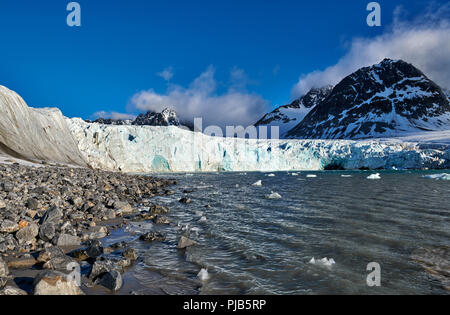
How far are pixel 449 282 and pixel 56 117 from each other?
34.6 m

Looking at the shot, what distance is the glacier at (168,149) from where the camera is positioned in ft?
76.1

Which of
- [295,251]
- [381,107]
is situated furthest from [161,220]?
[381,107]

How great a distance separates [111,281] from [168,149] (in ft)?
138

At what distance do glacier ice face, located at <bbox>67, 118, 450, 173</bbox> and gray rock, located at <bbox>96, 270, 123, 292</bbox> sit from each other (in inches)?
1412

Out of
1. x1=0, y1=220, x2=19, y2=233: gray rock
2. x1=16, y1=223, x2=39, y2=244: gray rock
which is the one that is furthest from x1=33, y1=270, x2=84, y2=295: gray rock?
x1=0, y1=220, x2=19, y2=233: gray rock

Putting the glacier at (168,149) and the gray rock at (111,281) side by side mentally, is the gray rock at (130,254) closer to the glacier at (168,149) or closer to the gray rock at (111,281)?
the gray rock at (111,281)

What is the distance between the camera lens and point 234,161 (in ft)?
168

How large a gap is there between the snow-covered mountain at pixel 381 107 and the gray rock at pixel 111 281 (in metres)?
118

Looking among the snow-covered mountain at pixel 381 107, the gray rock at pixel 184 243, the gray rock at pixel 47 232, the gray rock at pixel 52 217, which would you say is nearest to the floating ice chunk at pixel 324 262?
the gray rock at pixel 184 243

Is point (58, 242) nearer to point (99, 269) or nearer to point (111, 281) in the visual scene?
point (99, 269)
